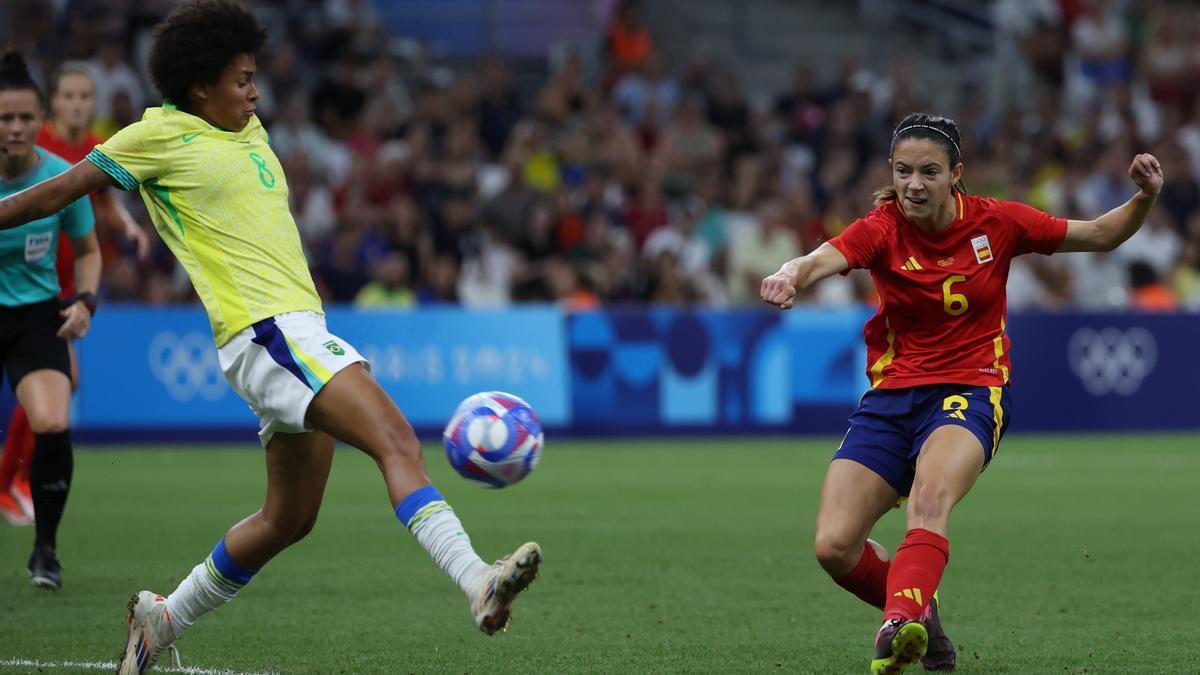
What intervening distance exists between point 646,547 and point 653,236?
421 inches

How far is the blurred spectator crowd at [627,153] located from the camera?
62.4ft

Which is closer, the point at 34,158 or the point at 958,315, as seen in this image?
the point at 958,315

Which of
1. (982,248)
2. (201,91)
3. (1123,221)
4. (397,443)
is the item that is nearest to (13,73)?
(201,91)

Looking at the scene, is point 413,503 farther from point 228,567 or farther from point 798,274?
point 798,274

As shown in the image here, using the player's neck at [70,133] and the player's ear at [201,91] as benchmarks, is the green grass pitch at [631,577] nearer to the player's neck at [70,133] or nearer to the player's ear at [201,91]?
the player's ear at [201,91]

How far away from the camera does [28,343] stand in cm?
857

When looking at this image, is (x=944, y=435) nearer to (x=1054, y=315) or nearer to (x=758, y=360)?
(x=758, y=360)

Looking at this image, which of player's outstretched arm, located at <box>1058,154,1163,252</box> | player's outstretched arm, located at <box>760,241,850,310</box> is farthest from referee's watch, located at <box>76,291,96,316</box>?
player's outstretched arm, located at <box>1058,154,1163,252</box>

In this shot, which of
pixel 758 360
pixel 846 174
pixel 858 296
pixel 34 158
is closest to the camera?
pixel 34 158

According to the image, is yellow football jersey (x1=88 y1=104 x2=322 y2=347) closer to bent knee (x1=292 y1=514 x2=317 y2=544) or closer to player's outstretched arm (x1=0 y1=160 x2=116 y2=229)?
player's outstretched arm (x1=0 y1=160 x2=116 y2=229)

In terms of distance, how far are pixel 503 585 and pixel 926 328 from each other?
91.1 inches

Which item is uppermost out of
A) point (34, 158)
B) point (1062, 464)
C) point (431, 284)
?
point (34, 158)

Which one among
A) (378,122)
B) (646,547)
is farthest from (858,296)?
(646,547)

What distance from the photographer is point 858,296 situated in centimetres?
2011
